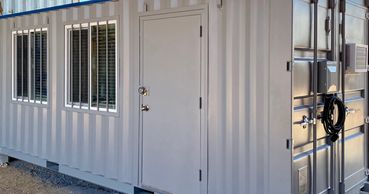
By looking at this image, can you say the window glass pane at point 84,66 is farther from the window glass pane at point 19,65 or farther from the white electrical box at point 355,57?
the white electrical box at point 355,57

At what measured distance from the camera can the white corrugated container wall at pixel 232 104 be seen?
3385mm

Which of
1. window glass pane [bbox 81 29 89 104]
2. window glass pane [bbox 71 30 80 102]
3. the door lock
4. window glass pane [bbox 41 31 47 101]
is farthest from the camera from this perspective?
window glass pane [bbox 41 31 47 101]

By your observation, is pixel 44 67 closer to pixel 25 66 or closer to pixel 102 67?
pixel 25 66

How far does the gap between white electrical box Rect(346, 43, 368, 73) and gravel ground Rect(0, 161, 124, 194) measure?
3080 millimetres

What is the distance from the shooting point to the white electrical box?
3.92 metres

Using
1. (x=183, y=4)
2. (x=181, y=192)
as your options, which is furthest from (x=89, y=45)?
(x=181, y=192)

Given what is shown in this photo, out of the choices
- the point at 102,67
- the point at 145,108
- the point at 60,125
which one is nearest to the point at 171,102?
the point at 145,108

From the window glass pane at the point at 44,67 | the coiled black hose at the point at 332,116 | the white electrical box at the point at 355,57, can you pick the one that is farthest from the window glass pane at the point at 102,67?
the white electrical box at the point at 355,57

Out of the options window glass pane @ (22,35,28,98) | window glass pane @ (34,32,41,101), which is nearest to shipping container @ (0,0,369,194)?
window glass pane @ (34,32,41,101)

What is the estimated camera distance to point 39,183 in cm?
557

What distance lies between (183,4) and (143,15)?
62 centimetres

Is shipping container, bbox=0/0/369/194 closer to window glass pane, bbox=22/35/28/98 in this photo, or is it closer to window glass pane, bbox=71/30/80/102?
window glass pane, bbox=71/30/80/102

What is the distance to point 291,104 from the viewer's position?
3.31 m

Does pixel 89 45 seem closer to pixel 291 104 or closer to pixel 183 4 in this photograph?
pixel 183 4
